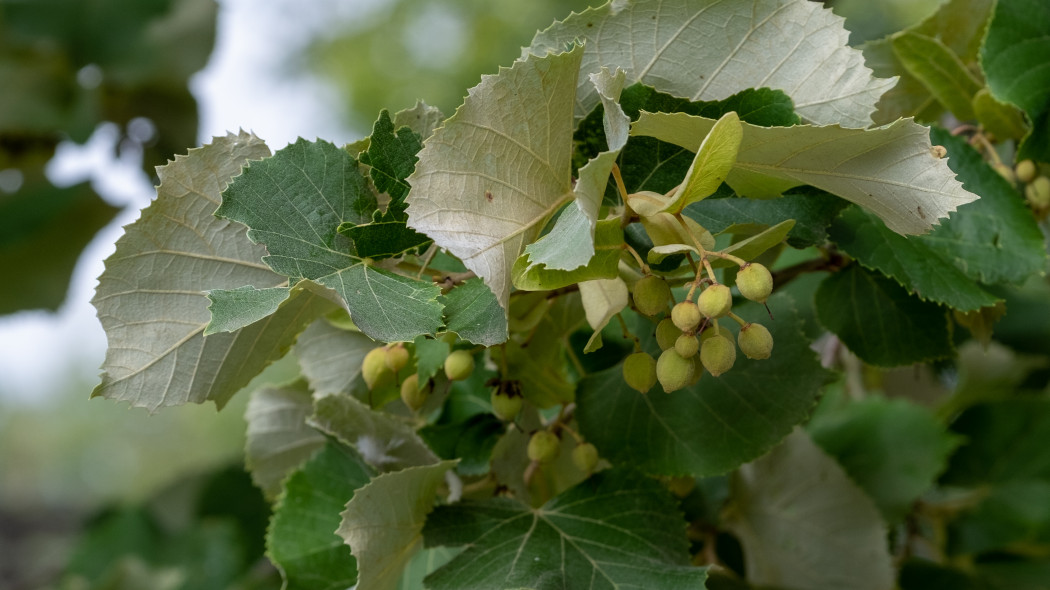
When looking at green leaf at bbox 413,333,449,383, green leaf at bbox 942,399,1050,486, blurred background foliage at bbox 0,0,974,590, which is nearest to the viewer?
green leaf at bbox 413,333,449,383

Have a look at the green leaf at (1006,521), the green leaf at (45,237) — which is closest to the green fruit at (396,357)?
the green leaf at (1006,521)

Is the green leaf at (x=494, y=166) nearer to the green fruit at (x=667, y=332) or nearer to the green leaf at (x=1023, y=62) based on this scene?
the green fruit at (x=667, y=332)

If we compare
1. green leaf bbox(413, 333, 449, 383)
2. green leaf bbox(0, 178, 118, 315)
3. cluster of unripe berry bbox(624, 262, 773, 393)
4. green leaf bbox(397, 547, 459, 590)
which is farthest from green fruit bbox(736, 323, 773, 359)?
green leaf bbox(0, 178, 118, 315)

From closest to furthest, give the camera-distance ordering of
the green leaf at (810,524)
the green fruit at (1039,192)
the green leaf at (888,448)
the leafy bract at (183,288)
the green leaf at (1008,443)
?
the leafy bract at (183,288) < the green fruit at (1039,192) < the green leaf at (810,524) < the green leaf at (888,448) < the green leaf at (1008,443)

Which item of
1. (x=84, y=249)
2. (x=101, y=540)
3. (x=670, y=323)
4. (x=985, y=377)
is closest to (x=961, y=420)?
(x=985, y=377)

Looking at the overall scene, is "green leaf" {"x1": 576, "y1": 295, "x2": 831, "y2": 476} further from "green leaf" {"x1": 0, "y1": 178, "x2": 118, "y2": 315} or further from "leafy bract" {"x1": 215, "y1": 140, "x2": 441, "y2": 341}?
"green leaf" {"x1": 0, "y1": 178, "x2": 118, "y2": 315}

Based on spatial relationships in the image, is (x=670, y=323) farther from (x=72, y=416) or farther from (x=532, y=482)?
(x=72, y=416)

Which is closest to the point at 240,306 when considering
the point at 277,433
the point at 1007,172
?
the point at 277,433
